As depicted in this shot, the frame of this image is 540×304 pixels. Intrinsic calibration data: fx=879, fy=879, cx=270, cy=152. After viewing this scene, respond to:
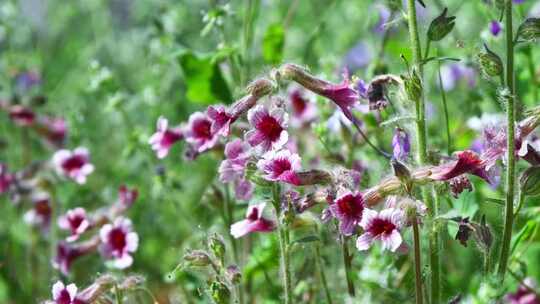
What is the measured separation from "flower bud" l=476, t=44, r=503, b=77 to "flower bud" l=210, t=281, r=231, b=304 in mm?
760

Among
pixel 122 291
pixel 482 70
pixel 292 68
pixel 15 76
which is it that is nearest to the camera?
pixel 482 70

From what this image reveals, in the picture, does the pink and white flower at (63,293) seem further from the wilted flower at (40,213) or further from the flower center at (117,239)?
the wilted flower at (40,213)

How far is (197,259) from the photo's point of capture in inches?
81.9

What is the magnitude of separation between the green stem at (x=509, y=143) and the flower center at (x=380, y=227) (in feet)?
0.92

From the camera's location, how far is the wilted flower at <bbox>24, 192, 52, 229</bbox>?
3.55 meters

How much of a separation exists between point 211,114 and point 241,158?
0.44ft

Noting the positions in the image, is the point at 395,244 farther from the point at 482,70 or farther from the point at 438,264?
the point at 482,70

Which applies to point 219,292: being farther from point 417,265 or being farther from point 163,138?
point 163,138

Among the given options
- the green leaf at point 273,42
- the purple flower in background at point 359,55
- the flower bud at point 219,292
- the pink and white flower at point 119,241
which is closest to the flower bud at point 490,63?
the flower bud at point 219,292

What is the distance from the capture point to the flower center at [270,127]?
1.95 m

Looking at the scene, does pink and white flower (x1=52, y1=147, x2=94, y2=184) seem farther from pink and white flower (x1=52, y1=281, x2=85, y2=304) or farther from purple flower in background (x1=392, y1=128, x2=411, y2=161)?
purple flower in background (x1=392, y1=128, x2=411, y2=161)

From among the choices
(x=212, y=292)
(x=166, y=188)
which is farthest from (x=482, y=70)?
(x=166, y=188)

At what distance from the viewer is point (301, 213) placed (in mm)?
2129

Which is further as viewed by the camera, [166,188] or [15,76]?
[15,76]
